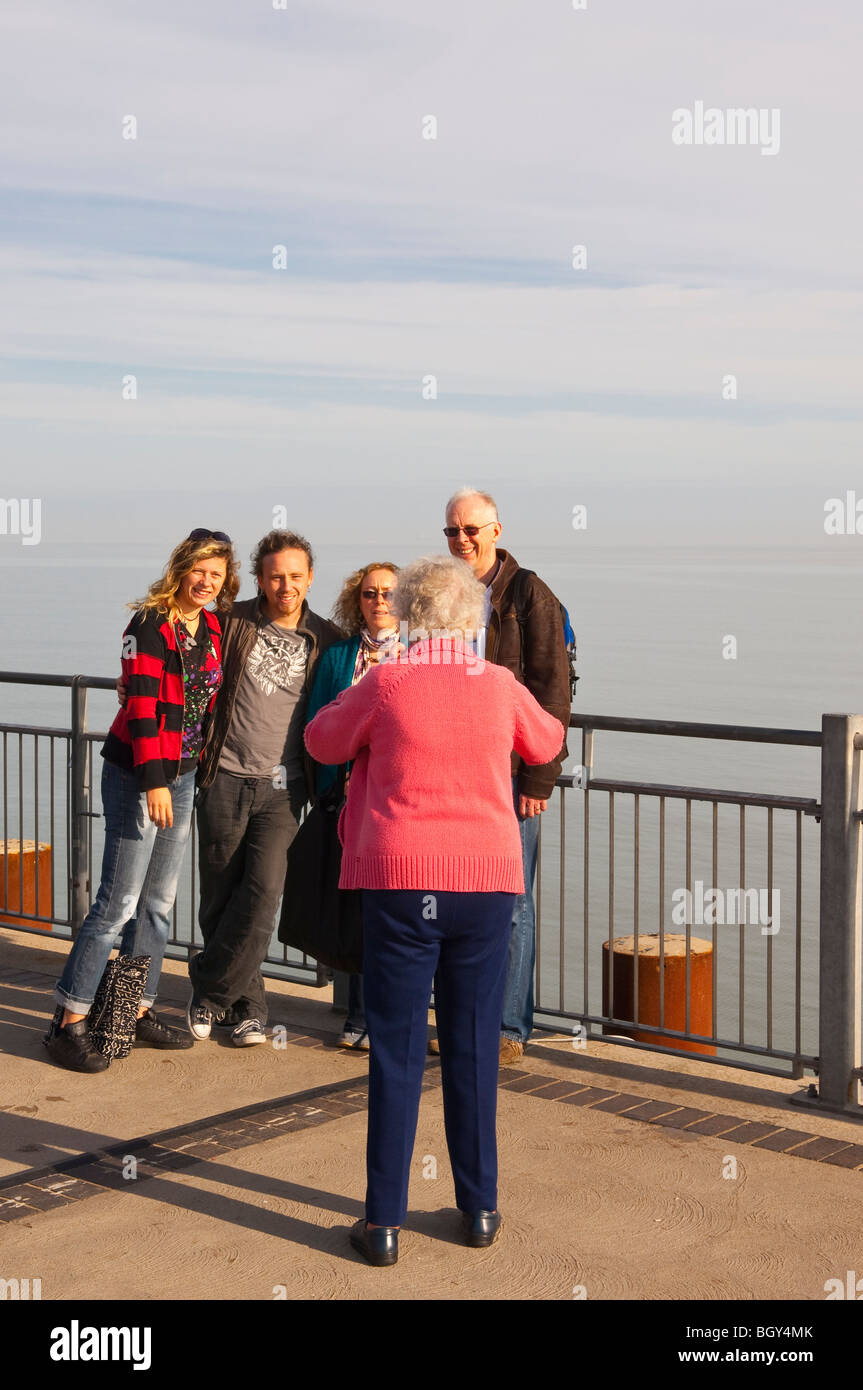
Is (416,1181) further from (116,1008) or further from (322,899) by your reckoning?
(116,1008)

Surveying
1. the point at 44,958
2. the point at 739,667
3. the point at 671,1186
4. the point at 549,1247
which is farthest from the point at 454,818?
the point at 739,667

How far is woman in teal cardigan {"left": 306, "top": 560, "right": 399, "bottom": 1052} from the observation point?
250 inches

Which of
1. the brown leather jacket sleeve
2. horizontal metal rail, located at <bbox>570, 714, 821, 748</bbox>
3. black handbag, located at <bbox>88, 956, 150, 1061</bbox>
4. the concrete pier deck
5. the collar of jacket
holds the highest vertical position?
the collar of jacket

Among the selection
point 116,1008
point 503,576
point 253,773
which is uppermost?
point 503,576

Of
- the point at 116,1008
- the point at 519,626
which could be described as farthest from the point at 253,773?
the point at 519,626

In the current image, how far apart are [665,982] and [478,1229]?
11.7ft

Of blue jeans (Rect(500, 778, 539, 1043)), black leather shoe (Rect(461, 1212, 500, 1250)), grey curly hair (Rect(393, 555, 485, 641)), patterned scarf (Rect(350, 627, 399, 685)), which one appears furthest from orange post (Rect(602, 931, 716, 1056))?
grey curly hair (Rect(393, 555, 485, 641))

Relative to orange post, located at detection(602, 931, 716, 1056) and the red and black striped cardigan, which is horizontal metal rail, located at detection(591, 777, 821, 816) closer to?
orange post, located at detection(602, 931, 716, 1056)

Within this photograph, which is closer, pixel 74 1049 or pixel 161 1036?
pixel 74 1049

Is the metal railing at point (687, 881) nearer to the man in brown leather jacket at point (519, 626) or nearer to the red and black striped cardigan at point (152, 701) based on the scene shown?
the man in brown leather jacket at point (519, 626)

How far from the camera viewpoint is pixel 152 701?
20.5ft

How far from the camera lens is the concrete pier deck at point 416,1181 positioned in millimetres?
4395

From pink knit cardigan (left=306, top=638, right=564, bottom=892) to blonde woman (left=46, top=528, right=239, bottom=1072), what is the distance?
201 centimetres

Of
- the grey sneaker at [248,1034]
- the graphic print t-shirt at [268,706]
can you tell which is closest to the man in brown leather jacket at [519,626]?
the graphic print t-shirt at [268,706]
